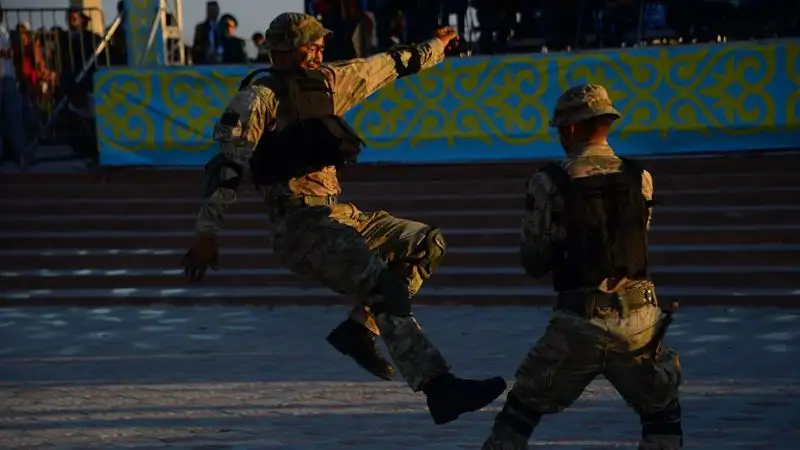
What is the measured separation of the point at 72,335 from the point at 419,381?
530 centimetres

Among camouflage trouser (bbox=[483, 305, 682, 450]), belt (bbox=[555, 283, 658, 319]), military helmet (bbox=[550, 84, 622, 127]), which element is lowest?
camouflage trouser (bbox=[483, 305, 682, 450])

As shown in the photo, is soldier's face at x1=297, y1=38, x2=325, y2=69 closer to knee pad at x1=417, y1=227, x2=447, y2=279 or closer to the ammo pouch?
the ammo pouch

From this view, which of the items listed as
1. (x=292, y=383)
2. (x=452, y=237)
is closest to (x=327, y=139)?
(x=292, y=383)

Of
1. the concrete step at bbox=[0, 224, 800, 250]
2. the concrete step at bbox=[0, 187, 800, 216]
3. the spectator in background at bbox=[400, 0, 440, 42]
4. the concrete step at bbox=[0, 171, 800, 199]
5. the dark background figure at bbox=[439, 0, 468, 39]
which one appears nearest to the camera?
the concrete step at bbox=[0, 224, 800, 250]

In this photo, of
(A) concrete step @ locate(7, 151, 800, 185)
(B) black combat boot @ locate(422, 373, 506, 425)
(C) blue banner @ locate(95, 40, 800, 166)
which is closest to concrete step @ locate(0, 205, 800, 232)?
(A) concrete step @ locate(7, 151, 800, 185)

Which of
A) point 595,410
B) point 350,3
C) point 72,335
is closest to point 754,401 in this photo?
point 595,410

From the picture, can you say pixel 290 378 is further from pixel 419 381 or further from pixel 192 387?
pixel 419 381

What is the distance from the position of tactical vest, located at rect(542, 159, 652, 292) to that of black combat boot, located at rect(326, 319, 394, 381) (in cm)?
144

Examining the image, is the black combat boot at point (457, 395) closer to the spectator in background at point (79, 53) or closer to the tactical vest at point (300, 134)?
the tactical vest at point (300, 134)

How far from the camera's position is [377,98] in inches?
522

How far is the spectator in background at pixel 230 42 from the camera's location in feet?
53.6

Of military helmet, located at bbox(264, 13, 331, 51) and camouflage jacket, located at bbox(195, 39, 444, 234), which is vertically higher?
military helmet, located at bbox(264, 13, 331, 51)

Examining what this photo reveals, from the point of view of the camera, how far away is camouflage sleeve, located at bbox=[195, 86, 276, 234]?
5.32 m

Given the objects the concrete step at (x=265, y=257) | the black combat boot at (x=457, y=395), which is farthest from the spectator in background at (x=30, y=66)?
the black combat boot at (x=457, y=395)
